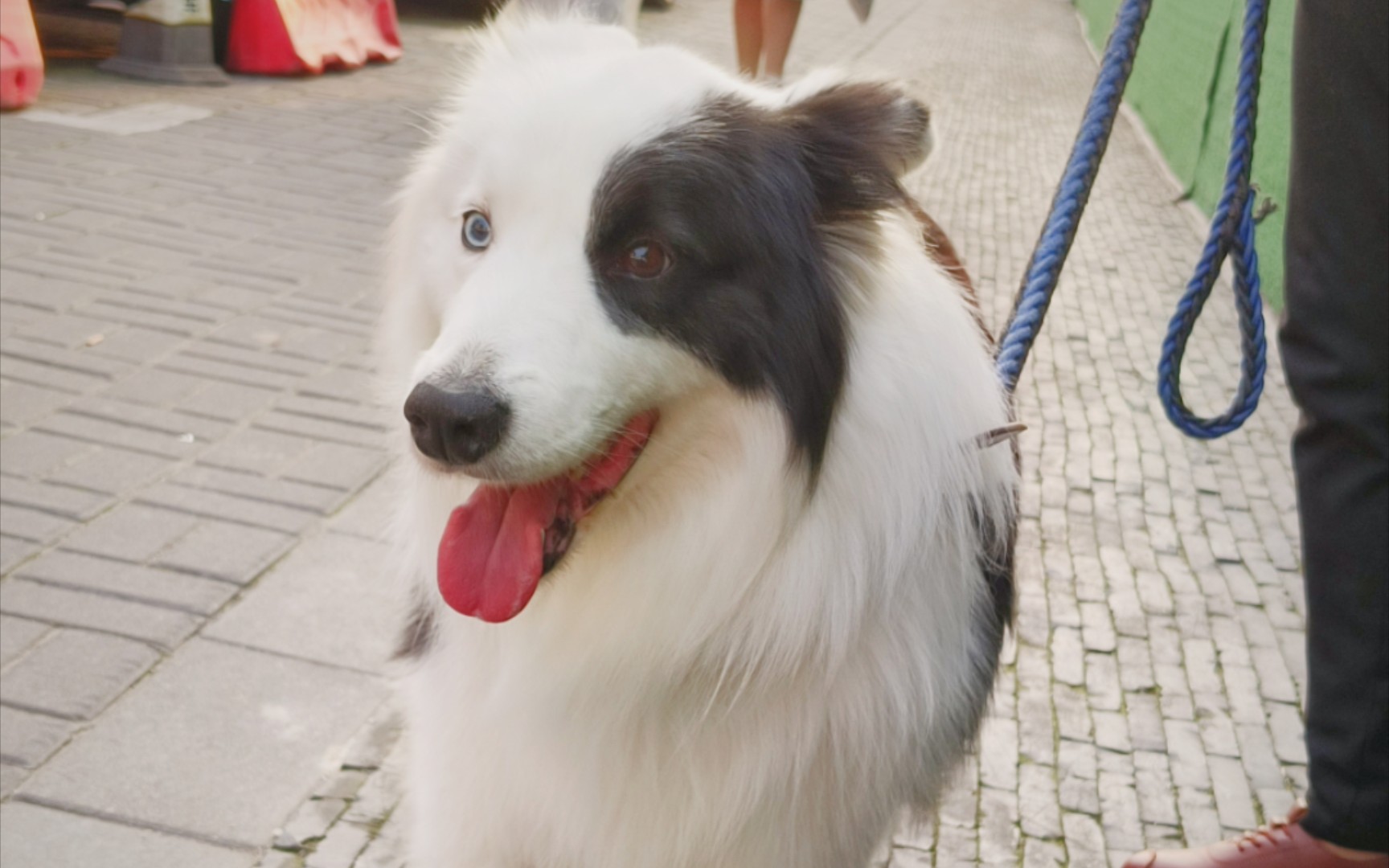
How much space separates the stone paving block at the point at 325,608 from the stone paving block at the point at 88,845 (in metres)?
0.64

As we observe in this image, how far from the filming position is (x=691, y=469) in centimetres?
194

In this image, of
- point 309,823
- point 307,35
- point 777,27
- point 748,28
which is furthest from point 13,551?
point 307,35

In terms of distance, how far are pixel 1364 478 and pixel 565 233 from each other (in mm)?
1205

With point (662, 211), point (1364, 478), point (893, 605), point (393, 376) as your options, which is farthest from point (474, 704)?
point (1364, 478)

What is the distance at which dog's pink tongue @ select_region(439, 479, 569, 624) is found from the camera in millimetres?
1872

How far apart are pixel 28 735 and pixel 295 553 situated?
90cm

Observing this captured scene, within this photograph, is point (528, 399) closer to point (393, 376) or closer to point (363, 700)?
point (393, 376)

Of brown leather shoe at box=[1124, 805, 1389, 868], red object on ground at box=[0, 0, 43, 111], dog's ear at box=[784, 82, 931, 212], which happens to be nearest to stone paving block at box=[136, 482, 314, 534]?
dog's ear at box=[784, 82, 931, 212]

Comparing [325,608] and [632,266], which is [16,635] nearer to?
[325,608]

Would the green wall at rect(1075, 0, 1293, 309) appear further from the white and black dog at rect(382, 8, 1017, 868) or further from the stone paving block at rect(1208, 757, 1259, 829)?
the white and black dog at rect(382, 8, 1017, 868)

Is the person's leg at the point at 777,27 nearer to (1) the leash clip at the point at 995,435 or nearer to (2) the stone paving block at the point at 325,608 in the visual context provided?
(2) the stone paving block at the point at 325,608

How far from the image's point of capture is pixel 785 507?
6.23 ft

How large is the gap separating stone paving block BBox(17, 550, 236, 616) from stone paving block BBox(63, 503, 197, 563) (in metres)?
0.04

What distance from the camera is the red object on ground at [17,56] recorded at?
6.76 m
